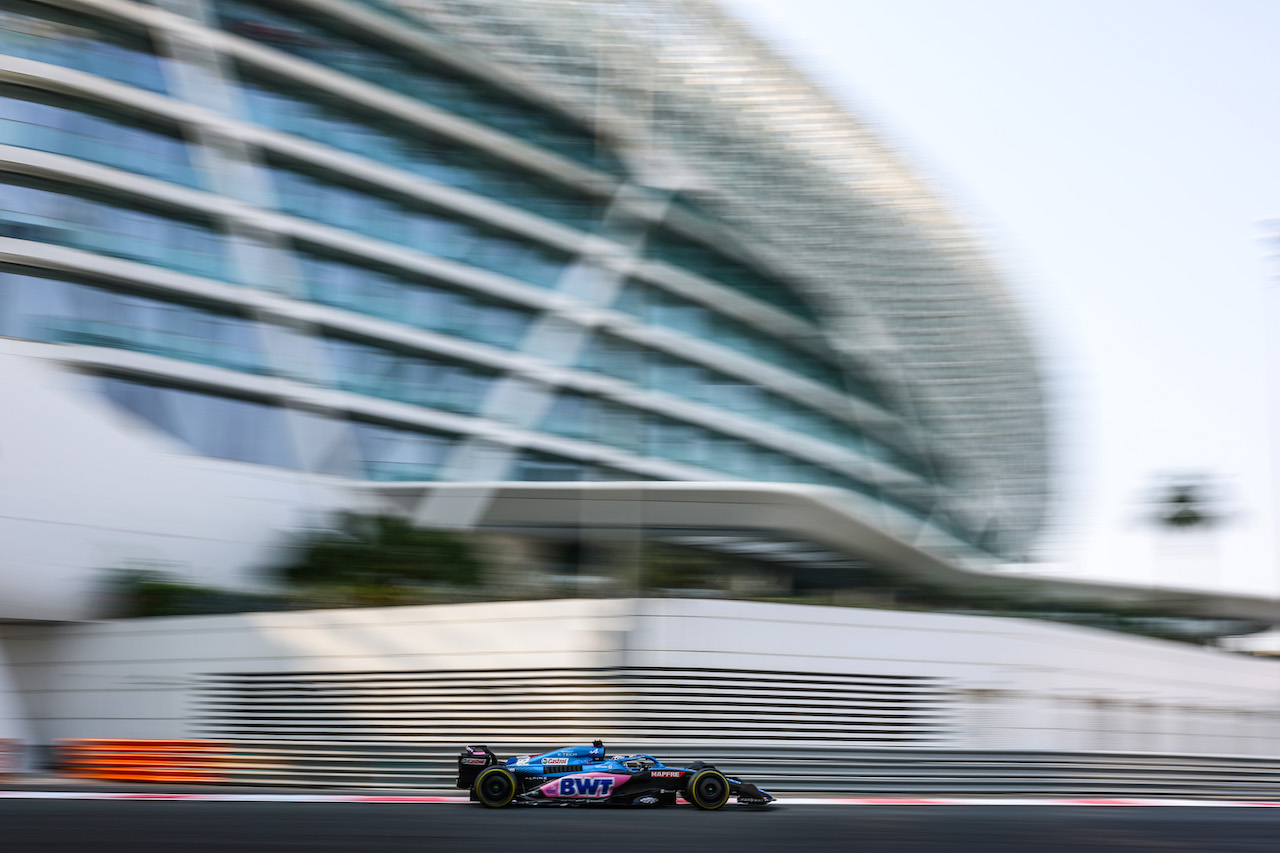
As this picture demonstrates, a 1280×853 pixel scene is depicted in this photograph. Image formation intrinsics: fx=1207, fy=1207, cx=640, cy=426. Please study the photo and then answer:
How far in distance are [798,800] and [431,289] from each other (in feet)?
62.2

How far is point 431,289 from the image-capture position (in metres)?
32.1

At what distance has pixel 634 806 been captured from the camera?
15797 millimetres

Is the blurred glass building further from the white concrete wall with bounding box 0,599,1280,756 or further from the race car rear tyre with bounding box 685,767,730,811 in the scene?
the race car rear tyre with bounding box 685,767,730,811

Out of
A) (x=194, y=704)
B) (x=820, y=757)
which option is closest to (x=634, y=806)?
(x=820, y=757)

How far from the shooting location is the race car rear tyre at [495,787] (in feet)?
49.4

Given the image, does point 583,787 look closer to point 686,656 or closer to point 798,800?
point 798,800

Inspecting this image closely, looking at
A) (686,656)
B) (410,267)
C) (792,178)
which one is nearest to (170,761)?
(686,656)

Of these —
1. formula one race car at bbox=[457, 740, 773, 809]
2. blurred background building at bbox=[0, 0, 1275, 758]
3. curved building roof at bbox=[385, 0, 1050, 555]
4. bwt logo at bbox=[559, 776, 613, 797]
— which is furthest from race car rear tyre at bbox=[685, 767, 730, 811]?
curved building roof at bbox=[385, 0, 1050, 555]

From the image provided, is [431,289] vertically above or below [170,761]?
above

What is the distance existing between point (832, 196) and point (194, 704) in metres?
23.9

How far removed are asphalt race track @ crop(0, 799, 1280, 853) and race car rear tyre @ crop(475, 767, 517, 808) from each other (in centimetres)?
26

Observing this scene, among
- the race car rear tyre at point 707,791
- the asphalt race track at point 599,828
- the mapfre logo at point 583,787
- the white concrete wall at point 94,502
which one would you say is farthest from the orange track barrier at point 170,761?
the white concrete wall at point 94,502

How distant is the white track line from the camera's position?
50.8 ft

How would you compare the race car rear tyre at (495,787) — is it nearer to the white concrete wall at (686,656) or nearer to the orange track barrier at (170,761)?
the white concrete wall at (686,656)
